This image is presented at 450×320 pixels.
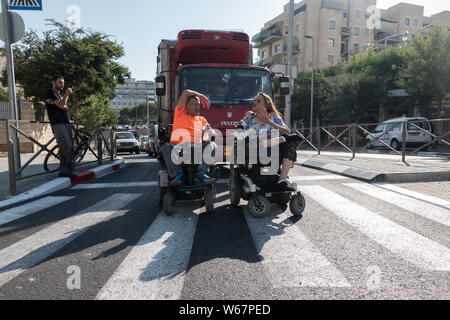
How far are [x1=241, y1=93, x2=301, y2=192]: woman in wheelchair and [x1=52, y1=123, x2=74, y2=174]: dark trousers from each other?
4150 mm

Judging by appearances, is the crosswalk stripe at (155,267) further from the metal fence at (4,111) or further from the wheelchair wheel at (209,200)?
the metal fence at (4,111)

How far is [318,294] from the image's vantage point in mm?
2051

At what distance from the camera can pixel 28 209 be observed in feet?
14.5

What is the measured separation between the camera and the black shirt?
6.15 meters

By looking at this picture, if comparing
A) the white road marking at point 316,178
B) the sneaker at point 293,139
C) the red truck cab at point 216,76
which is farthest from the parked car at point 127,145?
the sneaker at point 293,139

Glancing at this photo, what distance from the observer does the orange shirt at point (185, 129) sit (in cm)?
433

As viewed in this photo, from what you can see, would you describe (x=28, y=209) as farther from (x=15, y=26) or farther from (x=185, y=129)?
(x=15, y=26)

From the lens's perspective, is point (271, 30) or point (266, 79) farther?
point (271, 30)

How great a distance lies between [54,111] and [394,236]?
6233 millimetres

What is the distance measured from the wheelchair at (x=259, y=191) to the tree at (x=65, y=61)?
14294mm

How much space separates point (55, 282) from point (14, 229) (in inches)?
67.9

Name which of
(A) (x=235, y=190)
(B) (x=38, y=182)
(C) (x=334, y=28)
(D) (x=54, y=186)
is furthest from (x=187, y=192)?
(C) (x=334, y=28)
